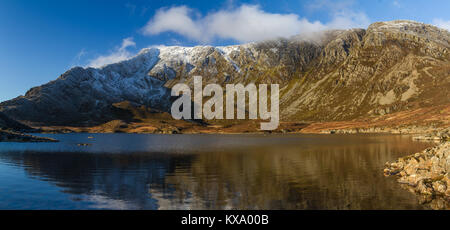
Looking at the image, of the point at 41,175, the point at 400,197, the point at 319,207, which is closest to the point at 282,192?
the point at 319,207

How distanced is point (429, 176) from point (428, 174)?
22.1 inches

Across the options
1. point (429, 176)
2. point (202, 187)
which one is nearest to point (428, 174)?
point (429, 176)

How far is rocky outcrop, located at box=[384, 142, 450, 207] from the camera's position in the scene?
32.1 metres

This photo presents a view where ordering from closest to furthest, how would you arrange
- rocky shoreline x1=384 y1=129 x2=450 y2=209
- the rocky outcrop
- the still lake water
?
1. the still lake water
2. rocky shoreline x1=384 y1=129 x2=450 y2=209
3. the rocky outcrop

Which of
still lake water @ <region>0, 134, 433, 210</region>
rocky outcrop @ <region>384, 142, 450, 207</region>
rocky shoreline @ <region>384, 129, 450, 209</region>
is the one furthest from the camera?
rocky outcrop @ <region>384, 142, 450, 207</region>

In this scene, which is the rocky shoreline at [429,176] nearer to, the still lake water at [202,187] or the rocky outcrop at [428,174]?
the rocky outcrop at [428,174]

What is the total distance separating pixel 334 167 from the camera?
53594 mm

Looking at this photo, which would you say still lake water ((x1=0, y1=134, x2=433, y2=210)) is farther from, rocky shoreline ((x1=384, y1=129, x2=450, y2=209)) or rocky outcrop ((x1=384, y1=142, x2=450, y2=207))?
rocky outcrop ((x1=384, y1=142, x2=450, y2=207))

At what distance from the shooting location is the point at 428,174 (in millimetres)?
37219

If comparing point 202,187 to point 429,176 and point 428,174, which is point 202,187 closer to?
point 429,176

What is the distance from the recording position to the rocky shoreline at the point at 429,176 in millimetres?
30655

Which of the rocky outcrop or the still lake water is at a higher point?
the rocky outcrop

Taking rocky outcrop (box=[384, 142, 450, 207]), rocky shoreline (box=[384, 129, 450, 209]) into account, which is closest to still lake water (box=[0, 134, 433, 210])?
rocky shoreline (box=[384, 129, 450, 209])
